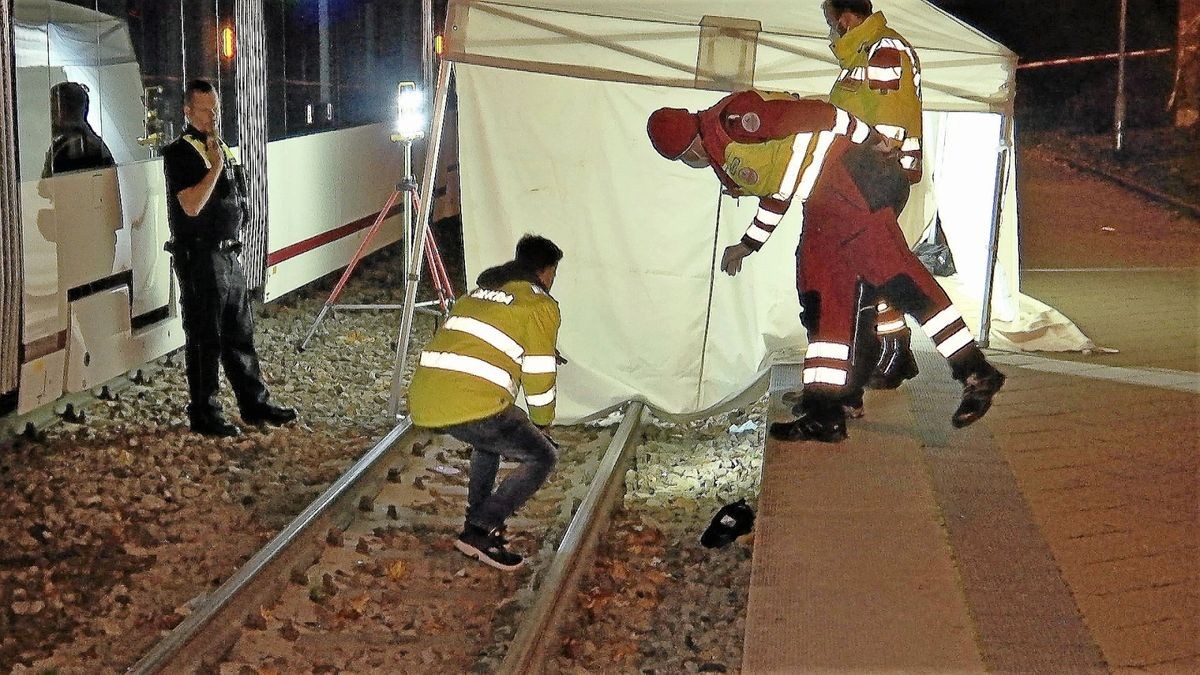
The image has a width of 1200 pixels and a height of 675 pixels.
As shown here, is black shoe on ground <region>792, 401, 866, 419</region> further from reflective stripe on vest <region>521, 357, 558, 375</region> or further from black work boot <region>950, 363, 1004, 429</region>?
reflective stripe on vest <region>521, 357, 558, 375</region>

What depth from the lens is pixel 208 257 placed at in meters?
7.97

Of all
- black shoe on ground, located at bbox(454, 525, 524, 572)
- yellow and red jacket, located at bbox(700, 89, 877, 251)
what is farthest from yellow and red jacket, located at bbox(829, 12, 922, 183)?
black shoe on ground, located at bbox(454, 525, 524, 572)

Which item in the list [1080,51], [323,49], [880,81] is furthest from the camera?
[1080,51]

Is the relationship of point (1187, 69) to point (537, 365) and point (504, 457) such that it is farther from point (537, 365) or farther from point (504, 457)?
point (537, 365)

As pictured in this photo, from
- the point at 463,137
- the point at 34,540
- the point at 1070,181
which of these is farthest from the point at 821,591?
the point at 1070,181

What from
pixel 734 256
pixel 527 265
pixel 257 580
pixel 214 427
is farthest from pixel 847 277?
pixel 214 427

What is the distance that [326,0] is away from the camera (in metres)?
12.0

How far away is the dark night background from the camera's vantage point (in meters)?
31.5

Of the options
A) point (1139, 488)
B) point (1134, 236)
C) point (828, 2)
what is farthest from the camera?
point (1134, 236)

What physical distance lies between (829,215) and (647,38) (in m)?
2.11

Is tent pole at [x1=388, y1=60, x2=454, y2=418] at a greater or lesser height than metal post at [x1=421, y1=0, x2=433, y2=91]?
lesser

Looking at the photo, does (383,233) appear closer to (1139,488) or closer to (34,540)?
(34,540)

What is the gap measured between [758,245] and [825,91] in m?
2.22

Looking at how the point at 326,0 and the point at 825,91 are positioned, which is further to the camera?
the point at 326,0
